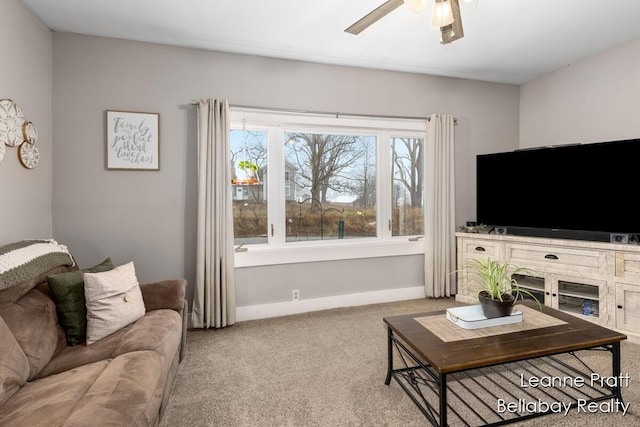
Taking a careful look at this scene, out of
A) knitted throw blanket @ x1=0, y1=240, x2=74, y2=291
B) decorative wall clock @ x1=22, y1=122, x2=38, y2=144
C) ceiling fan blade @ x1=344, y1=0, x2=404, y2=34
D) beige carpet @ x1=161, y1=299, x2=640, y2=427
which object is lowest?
beige carpet @ x1=161, y1=299, x2=640, y2=427

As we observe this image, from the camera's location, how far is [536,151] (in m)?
3.46

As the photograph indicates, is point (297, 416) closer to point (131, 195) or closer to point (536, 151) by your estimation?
point (131, 195)

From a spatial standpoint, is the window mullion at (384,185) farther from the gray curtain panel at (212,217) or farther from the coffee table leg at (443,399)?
the coffee table leg at (443,399)

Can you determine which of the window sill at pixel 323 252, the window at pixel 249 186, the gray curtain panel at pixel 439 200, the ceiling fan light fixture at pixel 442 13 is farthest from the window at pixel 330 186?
the ceiling fan light fixture at pixel 442 13

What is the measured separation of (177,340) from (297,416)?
853 mm

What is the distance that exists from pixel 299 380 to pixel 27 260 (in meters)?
1.76

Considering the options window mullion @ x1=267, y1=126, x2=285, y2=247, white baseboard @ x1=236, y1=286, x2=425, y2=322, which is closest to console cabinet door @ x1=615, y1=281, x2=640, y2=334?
white baseboard @ x1=236, y1=286, x2=425, y2=322

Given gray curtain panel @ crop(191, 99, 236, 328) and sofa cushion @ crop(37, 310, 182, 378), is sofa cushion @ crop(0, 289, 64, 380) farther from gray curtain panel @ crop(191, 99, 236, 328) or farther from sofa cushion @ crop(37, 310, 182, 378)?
gray curtain panel @ crop(191, 99, 236, 328)

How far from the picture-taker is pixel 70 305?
1.95 meters

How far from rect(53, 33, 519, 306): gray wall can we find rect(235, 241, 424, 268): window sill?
0.28ft

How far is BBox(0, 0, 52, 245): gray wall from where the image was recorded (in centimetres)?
231

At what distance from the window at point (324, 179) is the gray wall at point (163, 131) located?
0.21m

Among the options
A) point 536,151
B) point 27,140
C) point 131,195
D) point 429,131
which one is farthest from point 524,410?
point 27,140

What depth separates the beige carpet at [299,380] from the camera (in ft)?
6.07
